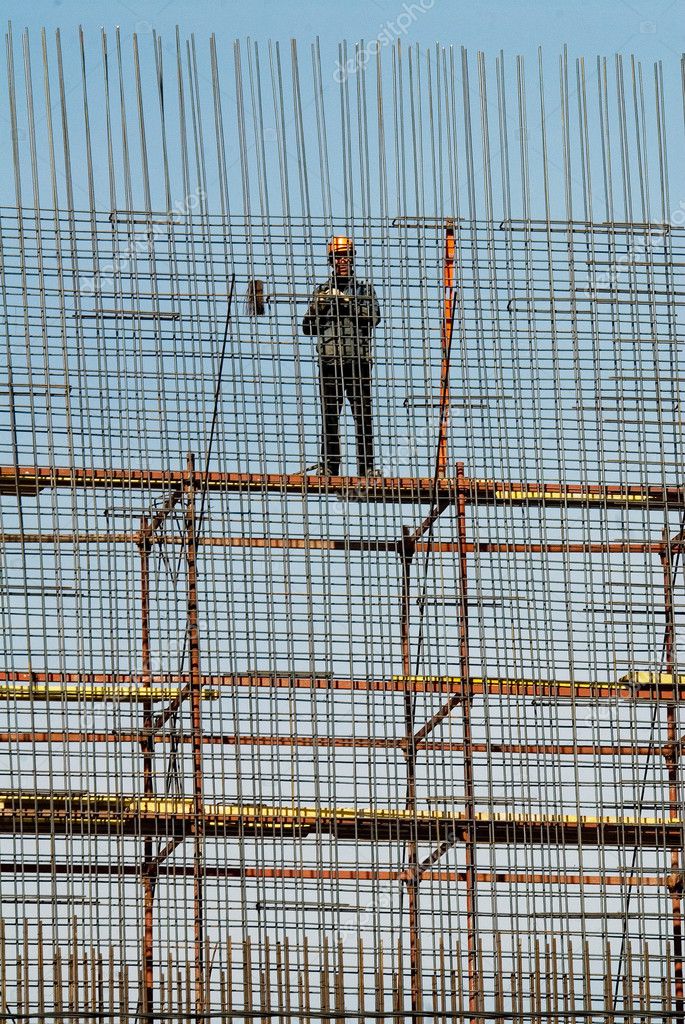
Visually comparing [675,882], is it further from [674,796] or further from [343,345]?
[343,345]

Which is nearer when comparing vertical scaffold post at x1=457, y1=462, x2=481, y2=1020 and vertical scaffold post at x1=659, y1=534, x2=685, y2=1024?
vertical scaffold post at x1=457, y1=462, x2=481, y2=1020

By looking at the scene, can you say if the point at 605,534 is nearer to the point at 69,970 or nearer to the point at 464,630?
the point at 464,630

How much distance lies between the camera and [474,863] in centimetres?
900

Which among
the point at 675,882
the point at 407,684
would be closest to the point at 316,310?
the point at 407,684

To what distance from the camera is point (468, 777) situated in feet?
30.4

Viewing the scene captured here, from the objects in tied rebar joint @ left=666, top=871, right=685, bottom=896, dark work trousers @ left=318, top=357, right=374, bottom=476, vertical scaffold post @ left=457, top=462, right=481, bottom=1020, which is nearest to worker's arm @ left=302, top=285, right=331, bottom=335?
dark work trousers @ left=318, top=357, right=374, bottom=476

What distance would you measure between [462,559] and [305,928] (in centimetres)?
242

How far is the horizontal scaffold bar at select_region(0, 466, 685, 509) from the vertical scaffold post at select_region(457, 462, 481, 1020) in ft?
0.86

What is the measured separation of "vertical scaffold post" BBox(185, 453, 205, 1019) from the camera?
28.3ft

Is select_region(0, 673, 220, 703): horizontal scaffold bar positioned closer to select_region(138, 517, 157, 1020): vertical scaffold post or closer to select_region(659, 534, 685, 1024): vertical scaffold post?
select_region(138, 517, 157, 1020): vertical scaffold post

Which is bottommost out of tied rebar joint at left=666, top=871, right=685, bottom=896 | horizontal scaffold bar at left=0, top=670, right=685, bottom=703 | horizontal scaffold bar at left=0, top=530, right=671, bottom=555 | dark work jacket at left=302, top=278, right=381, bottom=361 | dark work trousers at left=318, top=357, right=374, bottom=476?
tied rebar joint at left=666, top=871, right=685, bottom=896

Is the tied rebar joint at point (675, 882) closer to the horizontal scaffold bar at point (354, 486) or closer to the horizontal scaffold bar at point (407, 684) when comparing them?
the horizontal scaffold bar at point (407, 684)

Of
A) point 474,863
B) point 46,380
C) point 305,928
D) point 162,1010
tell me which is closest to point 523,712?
point 474,863

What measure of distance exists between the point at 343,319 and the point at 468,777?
275 cm
